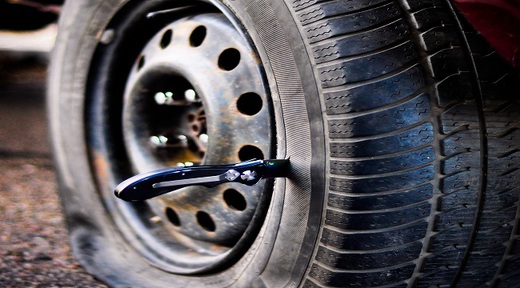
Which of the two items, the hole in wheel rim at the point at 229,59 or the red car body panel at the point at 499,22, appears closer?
the red car body panel at the point at 499,22

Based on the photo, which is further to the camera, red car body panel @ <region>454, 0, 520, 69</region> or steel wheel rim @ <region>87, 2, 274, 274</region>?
steel wheel rim @ <region>87, 2, 274, 274</region>

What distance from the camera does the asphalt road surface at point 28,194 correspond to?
6.41ft

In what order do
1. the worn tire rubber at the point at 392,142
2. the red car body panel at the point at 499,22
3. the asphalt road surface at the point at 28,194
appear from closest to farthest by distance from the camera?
the red car body panel at the point at 499,22
the worn tire rubber at the point at 392,142
the asphalt road surface at the point at 28,194

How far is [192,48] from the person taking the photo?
1.72m

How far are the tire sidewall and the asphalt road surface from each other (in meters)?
0.13

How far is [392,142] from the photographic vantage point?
4.15ft

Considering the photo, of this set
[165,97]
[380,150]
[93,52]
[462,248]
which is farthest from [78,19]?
[462,248]

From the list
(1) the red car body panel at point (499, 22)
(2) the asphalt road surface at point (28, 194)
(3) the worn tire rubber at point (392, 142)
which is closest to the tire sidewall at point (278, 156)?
(3) the worn tire rubber at point (392, 142)

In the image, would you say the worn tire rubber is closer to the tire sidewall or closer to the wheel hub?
the tire sidewall

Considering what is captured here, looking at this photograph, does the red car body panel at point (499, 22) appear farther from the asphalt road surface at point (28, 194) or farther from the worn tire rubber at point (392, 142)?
the asphalt road surface at point (28, 194)

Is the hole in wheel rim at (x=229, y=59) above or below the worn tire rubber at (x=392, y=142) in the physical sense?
above

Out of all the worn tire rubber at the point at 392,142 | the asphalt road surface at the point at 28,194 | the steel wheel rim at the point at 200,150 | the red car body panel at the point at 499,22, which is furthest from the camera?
the asphalt road surface at the point at 28,194

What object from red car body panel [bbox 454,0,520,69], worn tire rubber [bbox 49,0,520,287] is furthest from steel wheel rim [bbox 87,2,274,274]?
red car body panel [bbox 454,0,520,69]

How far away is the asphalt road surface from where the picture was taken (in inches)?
76.9
